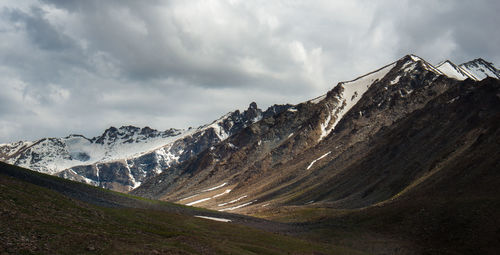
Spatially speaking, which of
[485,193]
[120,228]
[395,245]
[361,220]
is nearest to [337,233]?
[361,220]

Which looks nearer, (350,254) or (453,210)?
(350,254)

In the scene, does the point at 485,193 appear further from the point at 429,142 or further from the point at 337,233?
the point at 429,142

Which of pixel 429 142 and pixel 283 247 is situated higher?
pixel 429 142

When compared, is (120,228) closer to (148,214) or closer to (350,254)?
(148,214)

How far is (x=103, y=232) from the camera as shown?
42.0 meters

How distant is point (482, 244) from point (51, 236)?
49235mm

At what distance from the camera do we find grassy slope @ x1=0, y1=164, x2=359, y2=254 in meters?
34.1

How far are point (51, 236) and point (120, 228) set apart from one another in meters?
13.2

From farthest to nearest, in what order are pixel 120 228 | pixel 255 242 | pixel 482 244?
pixel 255 242 → pixel 482 244 → pixel 120 228

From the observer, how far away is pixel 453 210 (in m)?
64.0

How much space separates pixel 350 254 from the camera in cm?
5584

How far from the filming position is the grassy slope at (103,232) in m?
34.1

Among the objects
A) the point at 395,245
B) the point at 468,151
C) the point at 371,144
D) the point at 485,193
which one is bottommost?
the point at 395,245

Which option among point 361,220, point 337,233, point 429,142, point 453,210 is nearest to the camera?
point 453,210
